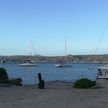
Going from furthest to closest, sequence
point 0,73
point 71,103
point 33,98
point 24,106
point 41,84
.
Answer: point 0,73 < point 41,84 < point 33,98 < point 71,103 < point 24,106

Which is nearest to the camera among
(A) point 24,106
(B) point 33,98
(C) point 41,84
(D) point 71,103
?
(A) point 24,106

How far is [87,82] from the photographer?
35.1 meters

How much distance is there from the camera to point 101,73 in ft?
194

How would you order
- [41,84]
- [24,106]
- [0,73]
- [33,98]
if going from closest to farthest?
[24,106] < [33,98] < [41,84] < [0,73]

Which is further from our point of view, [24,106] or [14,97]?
[14,97]

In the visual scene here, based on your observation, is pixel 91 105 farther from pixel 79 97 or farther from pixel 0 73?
pixel 0 73

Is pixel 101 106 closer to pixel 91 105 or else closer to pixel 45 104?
pixel 91 105

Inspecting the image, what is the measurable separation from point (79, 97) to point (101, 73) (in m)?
35.0

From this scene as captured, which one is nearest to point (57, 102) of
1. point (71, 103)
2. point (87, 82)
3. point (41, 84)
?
point (71, 103)

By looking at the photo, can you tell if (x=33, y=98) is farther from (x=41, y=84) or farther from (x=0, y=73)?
(x=0, y=73)

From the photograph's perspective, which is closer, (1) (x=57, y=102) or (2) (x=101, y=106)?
(2) (x=101, y=106)

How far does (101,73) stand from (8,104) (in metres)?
39.2

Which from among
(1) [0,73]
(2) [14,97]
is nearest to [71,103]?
(2) [14,97]

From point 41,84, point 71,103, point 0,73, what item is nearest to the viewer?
point 71,103
